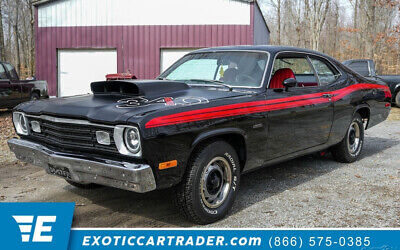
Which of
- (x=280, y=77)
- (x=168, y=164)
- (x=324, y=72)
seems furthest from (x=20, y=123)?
(x=324, y=72)

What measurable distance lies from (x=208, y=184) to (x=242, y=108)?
2.68ft

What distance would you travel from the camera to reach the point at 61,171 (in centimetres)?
366

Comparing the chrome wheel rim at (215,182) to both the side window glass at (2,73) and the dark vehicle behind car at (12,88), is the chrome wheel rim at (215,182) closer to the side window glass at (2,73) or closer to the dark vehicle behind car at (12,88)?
the dark vehicle behind car at (12,88)

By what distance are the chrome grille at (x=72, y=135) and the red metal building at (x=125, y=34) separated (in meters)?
14.1

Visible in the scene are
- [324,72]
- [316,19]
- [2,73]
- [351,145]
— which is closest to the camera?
[324,72]

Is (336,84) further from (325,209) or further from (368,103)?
(325,209)

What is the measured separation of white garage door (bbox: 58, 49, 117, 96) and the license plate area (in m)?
15.2

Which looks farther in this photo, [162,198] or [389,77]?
[389,77]

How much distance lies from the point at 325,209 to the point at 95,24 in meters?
16.4

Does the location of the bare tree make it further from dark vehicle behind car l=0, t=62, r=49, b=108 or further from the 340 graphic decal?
the 340 graphic decal

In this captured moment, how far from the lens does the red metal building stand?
57.4ft

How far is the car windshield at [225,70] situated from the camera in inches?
180

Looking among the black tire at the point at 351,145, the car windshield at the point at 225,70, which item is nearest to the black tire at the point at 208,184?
the car windshield at the point at 225,70

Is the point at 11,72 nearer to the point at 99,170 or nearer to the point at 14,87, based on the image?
the point at 14,87
